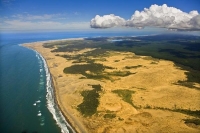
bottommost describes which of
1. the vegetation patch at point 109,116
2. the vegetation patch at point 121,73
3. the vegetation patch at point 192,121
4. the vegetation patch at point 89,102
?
the vegetation patch at point 192,121

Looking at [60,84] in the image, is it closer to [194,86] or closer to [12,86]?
[12,86]

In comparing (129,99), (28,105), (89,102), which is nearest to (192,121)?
(129,99)

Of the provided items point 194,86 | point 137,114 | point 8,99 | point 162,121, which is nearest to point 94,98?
point 137,114

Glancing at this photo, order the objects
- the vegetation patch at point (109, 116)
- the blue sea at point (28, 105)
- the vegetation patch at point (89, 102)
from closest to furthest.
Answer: the blue sea at point (28, 105) → the vegetation patch at point (109, 116) → the vegetation patch at point (89, 102)

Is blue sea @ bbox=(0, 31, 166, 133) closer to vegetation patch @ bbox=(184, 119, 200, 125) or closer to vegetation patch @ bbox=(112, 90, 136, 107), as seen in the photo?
vegetation patch @ bbox=(112, 90, 136, 107)

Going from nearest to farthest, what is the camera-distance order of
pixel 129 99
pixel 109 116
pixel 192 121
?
pixel 192 121 < pixel 109 116 < pixel 129 99

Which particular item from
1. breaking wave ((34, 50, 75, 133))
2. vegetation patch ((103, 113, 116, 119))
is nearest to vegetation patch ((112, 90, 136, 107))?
vegetation patch ((103, 113, 116, 119))

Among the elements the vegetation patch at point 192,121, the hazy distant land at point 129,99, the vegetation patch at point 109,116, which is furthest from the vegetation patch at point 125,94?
the vegetation patch at point 192,121

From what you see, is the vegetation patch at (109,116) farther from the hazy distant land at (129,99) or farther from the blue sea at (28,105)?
the blue sea at (28,105)

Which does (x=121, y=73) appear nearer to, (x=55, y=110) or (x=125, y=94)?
(x=125, y=94)
